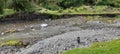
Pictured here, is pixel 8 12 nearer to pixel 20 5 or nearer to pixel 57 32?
pixel 20 5

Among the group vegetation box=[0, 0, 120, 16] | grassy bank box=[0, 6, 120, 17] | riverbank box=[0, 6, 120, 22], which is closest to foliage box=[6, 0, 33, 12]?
vegetation box=[0, 0, 120, 16]

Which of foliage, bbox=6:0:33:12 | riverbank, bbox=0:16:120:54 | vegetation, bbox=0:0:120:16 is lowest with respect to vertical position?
vegetation, bbox=0:0:120:16

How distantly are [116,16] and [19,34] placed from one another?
93.7 ft

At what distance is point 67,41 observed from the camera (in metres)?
42.0

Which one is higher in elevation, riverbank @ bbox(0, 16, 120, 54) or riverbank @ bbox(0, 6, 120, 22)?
riverbank @ bbox(0, 16, 120, 54)

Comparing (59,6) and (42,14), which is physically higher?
(42,14)

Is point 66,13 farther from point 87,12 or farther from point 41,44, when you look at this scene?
point 41,44

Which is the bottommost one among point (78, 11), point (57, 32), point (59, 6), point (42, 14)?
point (59, 6)

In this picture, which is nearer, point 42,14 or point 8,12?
point 42,14

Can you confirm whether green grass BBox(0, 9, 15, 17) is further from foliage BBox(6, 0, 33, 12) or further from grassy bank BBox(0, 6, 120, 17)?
foliage BBox(6, 0, 33, 12)

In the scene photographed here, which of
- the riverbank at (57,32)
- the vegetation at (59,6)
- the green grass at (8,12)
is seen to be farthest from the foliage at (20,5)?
the riverbank at (57,32)

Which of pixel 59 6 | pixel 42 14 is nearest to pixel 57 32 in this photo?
pixel 42 14

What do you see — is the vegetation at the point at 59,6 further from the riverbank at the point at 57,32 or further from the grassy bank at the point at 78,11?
the riverbank at the point at 57,32

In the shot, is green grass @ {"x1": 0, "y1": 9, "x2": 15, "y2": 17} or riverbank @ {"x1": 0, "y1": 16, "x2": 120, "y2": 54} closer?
riverbank @ {"x1": 0, "y1": 16, "x2": 120, "y2": 54}
